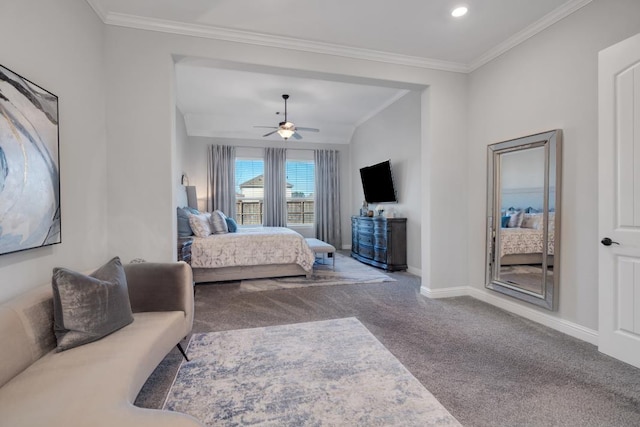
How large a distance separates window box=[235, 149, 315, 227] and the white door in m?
5.84

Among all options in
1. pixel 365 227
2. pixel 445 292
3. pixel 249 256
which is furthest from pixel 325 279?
pixel 445 292

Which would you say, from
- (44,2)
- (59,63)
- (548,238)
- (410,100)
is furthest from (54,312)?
(410,100)

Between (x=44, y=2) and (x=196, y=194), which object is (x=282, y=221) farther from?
(x=44, y=2)

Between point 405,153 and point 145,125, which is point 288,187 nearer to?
point 405,153

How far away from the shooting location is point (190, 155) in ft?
22.2

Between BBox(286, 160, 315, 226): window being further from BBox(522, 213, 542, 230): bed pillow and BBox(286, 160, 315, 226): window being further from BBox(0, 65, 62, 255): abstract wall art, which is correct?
BBox(0, 65, 62, 255): abstract wall art

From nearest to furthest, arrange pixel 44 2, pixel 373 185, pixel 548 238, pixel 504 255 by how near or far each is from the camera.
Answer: pixel 44 2, pixel 548 238, pixel 504 255, pixel 373 185

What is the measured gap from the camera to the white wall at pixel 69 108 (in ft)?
5.56

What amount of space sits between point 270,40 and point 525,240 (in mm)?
3300

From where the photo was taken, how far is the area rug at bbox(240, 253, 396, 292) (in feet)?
14.1

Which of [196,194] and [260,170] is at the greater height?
[260,170]

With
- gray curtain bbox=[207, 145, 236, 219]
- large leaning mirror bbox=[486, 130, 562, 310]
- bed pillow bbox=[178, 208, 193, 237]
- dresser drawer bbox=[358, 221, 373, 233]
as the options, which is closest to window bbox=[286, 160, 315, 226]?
gray curtain bbox=[207, 145, 236, 219]

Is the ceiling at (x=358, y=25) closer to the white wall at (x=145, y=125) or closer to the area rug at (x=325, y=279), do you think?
the white wall at (x=145, y=125)

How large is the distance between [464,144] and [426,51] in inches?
47.0
